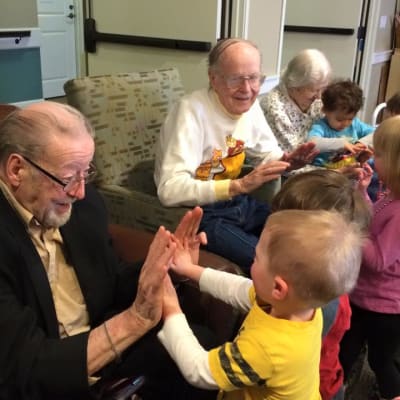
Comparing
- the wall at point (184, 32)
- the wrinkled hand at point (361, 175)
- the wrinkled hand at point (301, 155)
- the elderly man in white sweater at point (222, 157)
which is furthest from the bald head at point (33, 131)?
the wall at point (184, 32)

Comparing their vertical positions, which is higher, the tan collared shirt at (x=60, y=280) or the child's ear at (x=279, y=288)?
the child's ear at (x=279, y=288)

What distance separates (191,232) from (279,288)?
40 cm

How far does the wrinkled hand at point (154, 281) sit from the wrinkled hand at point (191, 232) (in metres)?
0.17

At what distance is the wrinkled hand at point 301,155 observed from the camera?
77.9 inches

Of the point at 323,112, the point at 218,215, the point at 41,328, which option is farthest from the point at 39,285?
the point at 323,112

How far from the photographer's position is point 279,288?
980mm

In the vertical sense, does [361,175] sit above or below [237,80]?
below

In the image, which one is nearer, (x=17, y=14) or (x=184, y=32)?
(x=184, y=32)

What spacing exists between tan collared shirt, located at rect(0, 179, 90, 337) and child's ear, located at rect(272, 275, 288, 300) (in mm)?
564

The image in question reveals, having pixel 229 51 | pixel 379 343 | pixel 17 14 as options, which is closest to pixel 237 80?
pixel 229 51

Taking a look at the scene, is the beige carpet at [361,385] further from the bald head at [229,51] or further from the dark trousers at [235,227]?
the bald head at [229,51]

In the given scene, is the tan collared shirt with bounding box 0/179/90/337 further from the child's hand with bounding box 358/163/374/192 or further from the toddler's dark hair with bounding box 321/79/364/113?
the toddler's dark hair with bounding box 321/79/364/113

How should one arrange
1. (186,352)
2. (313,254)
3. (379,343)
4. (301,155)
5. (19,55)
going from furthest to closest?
(19,55) → (301,155) → (379,343) → (186,352) → (313,254)

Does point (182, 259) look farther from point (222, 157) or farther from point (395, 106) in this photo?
point (395, 106)
